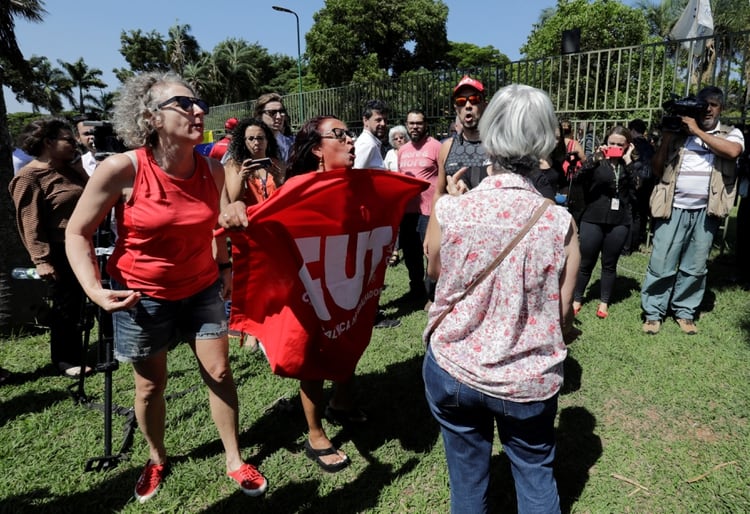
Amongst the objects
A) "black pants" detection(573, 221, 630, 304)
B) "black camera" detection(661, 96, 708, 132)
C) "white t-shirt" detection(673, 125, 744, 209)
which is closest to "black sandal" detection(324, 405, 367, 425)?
"black pants" detection(573, 221, 630, 304)

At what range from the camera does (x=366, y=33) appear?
121ft

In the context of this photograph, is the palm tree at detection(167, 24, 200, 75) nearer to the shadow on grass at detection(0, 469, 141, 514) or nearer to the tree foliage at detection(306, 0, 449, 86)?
the tree foliage at detection(306, 0, 449, 86)

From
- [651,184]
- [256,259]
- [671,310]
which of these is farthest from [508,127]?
[651,184]

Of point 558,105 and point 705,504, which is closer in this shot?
point 705,504

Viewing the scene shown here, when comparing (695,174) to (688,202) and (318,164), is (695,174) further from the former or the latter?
(318,164)

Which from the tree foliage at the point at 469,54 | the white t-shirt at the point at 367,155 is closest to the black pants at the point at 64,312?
the white t-shirt at the point at 367,155

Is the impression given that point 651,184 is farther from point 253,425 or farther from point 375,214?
point 253,425

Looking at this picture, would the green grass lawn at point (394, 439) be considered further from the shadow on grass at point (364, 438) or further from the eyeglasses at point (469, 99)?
the eyeglasses at point (469, 99)

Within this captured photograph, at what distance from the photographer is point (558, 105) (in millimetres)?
7664

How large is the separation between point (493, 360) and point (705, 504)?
1896 millimetres

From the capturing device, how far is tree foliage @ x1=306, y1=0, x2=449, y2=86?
35875 millimetres

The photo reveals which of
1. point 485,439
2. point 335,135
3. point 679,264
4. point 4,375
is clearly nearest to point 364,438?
point 485,439

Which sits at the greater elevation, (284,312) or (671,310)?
(284,312)

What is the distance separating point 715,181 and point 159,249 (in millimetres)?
4726
